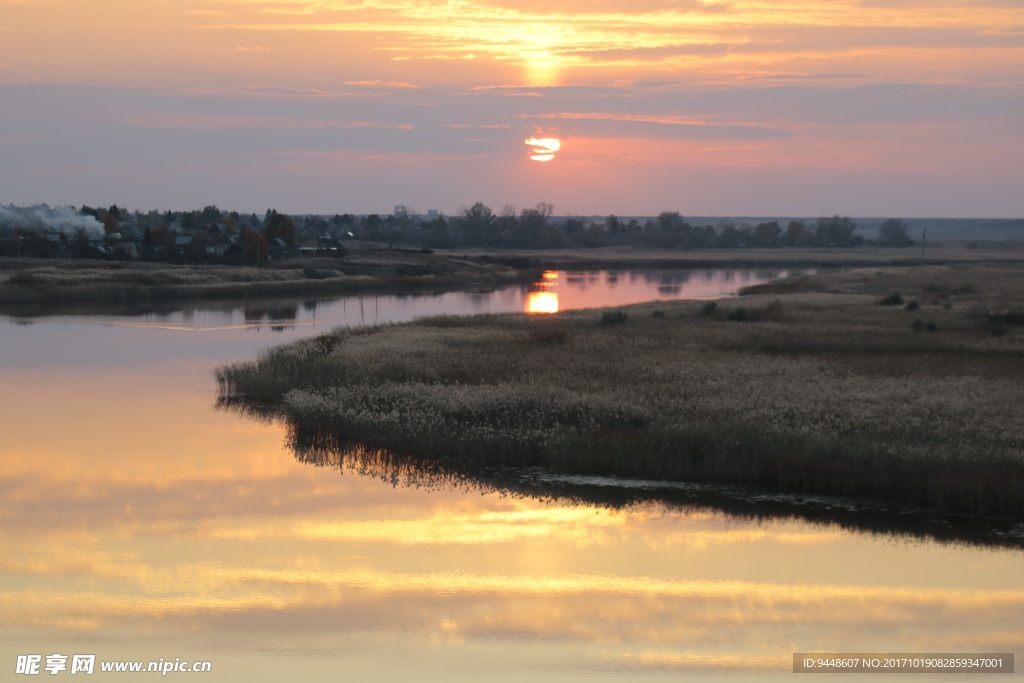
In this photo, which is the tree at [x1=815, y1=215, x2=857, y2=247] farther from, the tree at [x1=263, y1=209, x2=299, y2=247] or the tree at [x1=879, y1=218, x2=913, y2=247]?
the tree at [x1=263, y1=209, x2=299, y2=247]

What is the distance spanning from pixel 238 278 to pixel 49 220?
54.3m

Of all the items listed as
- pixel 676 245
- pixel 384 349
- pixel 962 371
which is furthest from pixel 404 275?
pixel 676 245

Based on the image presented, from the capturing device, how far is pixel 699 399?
22.2 metres

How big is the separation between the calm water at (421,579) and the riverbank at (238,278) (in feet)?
151

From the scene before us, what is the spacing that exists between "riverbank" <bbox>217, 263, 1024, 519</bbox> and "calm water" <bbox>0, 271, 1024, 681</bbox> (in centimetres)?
148

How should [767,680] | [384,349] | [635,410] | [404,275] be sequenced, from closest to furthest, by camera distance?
1. [767,680]
2. [635,410]
3. [384,349]
4. [404,275]

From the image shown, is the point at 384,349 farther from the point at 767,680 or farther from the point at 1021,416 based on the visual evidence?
the point at 767,680

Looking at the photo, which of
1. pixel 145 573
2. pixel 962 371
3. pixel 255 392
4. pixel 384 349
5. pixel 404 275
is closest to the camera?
pixel 145 573

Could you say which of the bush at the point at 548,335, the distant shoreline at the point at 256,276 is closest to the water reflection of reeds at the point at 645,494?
the bush at the point at 548,335

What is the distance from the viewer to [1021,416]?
1972 cm

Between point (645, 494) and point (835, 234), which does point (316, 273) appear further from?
point (835, 234)

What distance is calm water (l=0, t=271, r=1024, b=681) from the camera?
37.7ft

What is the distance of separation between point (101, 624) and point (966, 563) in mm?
10698

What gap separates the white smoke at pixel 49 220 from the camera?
112 m
